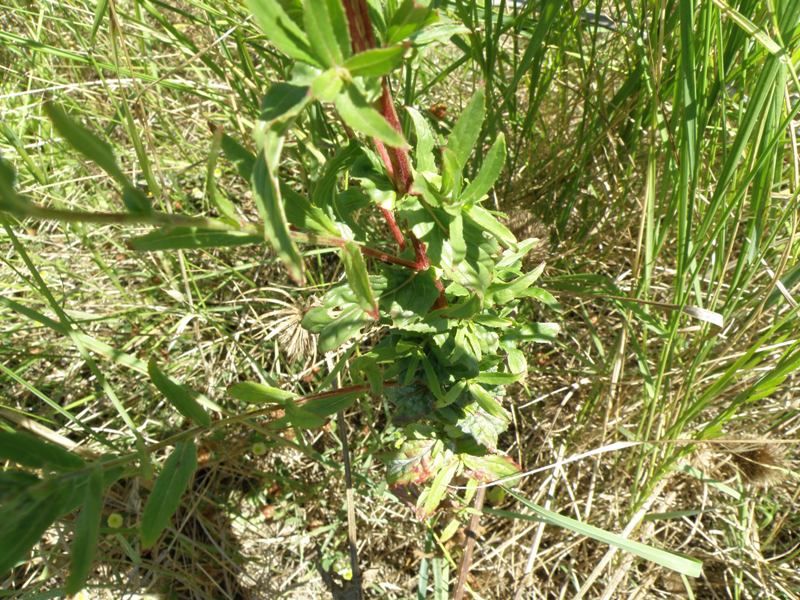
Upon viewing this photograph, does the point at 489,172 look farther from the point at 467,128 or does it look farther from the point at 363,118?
the point at 363,118

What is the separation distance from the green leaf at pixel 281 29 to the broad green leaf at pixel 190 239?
0.24 m

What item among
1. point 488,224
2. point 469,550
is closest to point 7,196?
point 488,224

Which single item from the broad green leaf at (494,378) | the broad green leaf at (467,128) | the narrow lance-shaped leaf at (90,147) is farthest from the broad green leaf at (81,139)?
the broad green leaf at (494,378)

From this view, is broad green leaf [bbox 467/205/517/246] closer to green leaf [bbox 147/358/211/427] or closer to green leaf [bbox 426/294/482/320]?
green leaf [bbox 426/294/482/320]

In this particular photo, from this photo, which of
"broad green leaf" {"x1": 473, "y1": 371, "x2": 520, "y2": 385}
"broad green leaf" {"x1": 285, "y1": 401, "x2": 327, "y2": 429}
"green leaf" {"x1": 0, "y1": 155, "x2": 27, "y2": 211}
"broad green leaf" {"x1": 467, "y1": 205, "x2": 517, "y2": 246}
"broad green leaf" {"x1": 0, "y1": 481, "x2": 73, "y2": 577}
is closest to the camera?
"green leaf" {"x1": 0, "y1": 155, "x2": 27, "y2": 211}

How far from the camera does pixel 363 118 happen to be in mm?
710

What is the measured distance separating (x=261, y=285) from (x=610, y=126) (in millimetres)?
1241

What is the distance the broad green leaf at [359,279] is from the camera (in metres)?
0.86

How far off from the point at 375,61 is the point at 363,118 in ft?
0.21

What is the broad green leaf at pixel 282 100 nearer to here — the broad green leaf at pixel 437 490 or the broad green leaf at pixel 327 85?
the broad green leaf at pixel 327 85

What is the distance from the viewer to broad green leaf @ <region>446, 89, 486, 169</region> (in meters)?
0.96

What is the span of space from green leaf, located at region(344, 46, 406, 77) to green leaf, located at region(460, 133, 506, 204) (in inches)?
11.7

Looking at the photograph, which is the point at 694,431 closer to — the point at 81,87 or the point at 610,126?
the point at 610,126

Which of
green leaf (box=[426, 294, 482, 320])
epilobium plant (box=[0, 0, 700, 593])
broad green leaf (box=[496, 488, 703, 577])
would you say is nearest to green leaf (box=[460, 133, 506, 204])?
epilobium plant (box=[0, 0, 700, 593])
